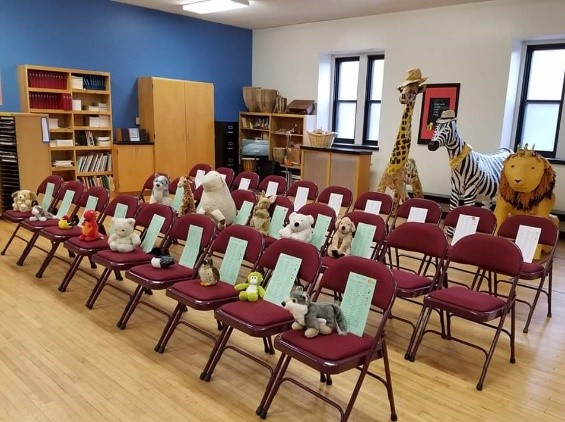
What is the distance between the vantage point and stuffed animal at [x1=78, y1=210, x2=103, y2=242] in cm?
423

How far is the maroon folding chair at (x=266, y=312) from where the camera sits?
104 inches

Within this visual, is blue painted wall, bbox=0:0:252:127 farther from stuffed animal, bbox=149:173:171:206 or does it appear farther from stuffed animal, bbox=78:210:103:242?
stuffed animal, bbox=78:210:103:242

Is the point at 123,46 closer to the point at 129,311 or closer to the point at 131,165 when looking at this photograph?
the point at 131,165

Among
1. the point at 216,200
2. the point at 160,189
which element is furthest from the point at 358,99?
the point at 216,200

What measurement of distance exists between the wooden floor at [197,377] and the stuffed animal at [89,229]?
0.60 m

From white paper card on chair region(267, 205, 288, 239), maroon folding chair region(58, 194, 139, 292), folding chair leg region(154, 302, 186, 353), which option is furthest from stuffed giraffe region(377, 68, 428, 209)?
folding chair leg region(154, 302, 186, 353)

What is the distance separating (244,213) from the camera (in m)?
4.74

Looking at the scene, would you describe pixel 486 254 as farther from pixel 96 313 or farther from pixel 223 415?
pixel 96 313

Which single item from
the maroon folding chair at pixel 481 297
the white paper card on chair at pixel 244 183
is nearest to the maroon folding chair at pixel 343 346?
the maroon folding chair at pixel 481 297

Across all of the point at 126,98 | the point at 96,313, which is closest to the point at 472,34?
the point at 126,98

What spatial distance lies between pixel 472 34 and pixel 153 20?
18.5ft

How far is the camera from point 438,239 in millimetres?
3523

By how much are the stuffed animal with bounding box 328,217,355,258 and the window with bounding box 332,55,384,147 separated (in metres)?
5.63

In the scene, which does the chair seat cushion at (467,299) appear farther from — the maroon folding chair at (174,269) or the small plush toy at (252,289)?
the maroon folding chair at (174,269)
